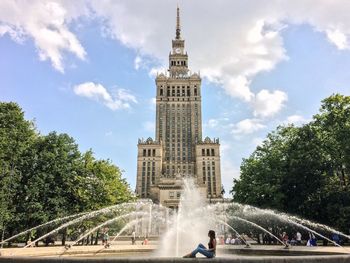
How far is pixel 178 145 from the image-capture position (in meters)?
141

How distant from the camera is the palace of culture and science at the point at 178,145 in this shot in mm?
134500

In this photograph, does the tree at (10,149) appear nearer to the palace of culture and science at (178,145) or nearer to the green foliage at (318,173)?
the green foliage at (318,173)

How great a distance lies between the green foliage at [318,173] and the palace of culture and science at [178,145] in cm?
8623

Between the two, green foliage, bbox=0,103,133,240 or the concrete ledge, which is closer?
the concrete ledge

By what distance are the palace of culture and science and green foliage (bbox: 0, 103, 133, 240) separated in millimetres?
84478

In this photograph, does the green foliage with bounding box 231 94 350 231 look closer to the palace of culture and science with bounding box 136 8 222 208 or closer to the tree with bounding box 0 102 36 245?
the tree with bounding box 0 102 36 245

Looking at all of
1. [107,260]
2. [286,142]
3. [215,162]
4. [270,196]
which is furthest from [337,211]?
[215,162]

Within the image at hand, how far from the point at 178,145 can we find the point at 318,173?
106 m

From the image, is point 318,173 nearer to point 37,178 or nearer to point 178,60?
point 37,178

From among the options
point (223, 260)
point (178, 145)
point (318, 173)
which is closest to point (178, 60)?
point (178, 145)

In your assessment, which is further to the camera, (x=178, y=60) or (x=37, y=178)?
(x=178, y=60)

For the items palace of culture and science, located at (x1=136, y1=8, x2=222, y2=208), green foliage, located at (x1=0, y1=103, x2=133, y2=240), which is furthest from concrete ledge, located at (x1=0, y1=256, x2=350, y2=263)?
palace of culture and science, located at (x1=136, y1=8, x2=222, y2=208)

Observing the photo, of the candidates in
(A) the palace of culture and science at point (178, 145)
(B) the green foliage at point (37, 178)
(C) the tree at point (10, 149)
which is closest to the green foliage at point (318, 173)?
(B) the green foliage at point (37, 178)

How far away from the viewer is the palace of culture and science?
441 feet
